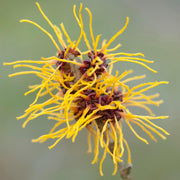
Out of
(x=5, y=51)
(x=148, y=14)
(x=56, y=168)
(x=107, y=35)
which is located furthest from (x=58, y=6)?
(x=56, y=168)

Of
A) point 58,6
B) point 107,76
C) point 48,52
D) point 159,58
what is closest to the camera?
point 107,76

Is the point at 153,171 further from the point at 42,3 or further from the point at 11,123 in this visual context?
the point at 42,3

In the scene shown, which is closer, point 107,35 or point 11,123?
point 11,123

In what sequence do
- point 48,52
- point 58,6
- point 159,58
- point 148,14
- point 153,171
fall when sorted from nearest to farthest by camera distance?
point 153,171
point 48,52
point 159,58
point 58,6
point 148,14

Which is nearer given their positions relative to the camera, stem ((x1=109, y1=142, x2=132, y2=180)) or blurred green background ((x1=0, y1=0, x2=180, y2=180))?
stem ((x1=109, y1=142, x2=132, y2=180))

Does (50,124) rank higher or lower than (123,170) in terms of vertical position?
higher

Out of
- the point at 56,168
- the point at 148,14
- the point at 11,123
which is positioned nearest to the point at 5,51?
the point at 11,123

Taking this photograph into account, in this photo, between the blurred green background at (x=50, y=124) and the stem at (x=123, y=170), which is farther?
the blurred green background at (x=50, y=124)

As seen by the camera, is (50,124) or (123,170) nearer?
(123,170)

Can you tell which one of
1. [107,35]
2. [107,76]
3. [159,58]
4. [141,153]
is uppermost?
[107,35]

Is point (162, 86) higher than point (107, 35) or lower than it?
lower
